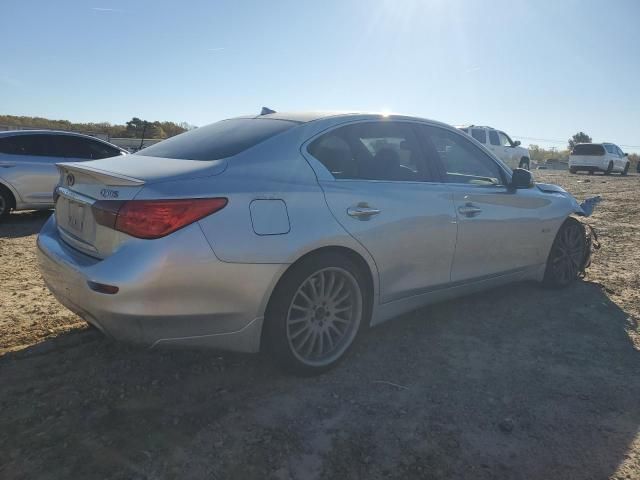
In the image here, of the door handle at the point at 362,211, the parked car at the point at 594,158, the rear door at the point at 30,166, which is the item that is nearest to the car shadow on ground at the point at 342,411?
the door handle at the point at 362,211

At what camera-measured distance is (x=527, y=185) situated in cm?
431

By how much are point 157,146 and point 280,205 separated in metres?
1.25

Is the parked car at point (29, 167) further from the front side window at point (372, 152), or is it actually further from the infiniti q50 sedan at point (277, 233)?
the front side window at point (372, 152)

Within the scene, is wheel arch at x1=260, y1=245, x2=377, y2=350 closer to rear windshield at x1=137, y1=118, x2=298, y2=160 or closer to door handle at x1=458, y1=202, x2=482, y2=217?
rear windshield at x1=137, y1=118, x2=298, y2=160

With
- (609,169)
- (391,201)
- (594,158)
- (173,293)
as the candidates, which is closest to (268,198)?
(173,293)

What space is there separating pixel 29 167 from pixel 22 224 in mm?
911

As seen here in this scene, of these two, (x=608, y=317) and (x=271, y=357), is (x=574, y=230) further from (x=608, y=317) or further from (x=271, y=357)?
(x=271, y=357)

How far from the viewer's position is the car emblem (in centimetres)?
246

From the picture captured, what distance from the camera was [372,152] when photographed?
331cm

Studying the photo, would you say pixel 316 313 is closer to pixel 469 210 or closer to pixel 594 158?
pixel 469 210

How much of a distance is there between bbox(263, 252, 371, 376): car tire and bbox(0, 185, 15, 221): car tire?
6.85 m

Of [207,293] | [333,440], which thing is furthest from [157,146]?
[333,440]

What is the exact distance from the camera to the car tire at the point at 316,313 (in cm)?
269

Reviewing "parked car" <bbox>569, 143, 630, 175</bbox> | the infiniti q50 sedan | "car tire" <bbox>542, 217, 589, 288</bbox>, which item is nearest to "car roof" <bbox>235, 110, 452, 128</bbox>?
the infiniti q50 sedan
